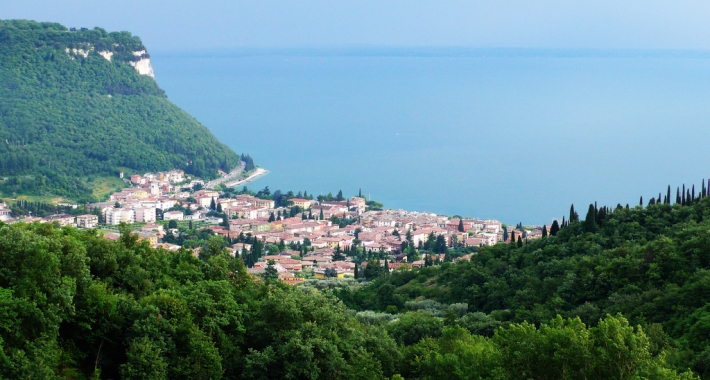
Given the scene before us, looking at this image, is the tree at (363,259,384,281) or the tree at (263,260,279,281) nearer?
the tree at (263,260,279,281)

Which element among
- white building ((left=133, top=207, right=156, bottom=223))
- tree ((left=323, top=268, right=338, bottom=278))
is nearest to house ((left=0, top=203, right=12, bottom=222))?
white building ((left=133, top=207, right=156, bottom=223))

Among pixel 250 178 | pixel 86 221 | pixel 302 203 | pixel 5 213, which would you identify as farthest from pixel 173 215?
pixel 250 178

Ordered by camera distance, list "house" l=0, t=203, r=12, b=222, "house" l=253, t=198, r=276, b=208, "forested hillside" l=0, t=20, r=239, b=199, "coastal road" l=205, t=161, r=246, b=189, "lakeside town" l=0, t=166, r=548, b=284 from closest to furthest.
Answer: "lakeside town" l=0, t=166, r=548, b=284
"house" l=0, t=203, r=12, b=222
"house" l=253, t=198, r=276, b=208
"forested hillside" l=0, t=20, r=239, b=199
"coastal road" l=205, t=161, r=246, b=189

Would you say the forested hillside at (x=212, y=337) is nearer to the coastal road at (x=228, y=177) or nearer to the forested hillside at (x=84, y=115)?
the forested hillside at (x=84, y=115)

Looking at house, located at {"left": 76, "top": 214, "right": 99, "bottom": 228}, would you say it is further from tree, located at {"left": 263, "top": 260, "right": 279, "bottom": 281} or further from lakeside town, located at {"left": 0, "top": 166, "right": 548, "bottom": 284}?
tree, located at {"left": 263, "top": 260, "right": 279, "bottom": 281}

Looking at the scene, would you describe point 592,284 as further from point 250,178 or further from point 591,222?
point 250,178

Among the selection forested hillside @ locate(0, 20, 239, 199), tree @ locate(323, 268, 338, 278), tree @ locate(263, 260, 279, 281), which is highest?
forested hillside @ locate(0, 20, 239, 199)

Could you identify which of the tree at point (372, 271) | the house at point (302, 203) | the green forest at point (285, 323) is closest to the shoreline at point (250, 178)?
the house at point (302, 203)
